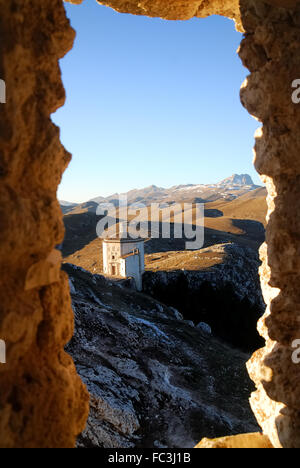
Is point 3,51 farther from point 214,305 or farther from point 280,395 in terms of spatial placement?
point 214,305

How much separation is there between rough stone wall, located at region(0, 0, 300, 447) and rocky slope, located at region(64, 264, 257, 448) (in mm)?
6603

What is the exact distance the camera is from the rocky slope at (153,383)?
10.4 m

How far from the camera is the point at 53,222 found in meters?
3.26

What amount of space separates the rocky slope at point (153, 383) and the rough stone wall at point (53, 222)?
6.60m

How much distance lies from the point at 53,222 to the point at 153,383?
1135 centimetres

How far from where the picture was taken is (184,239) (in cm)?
6738

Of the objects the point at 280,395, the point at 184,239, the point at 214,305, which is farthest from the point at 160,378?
the point at 184,239

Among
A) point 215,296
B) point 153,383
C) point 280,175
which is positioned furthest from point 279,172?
point 215,296

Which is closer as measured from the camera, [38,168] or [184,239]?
[38,168]

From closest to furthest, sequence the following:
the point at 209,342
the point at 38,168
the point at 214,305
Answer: the point at 38,168
the point at 209,342
the point at 214,305

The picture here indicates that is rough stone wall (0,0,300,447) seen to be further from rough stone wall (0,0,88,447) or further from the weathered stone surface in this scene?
the weathered stone surface

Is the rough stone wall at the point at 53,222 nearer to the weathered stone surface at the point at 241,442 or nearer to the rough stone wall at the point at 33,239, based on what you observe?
the rough stone wall at the point at 33,239

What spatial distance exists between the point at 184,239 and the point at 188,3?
63.1m

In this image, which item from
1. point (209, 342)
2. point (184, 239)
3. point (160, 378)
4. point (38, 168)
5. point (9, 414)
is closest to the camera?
point (9, 414)
